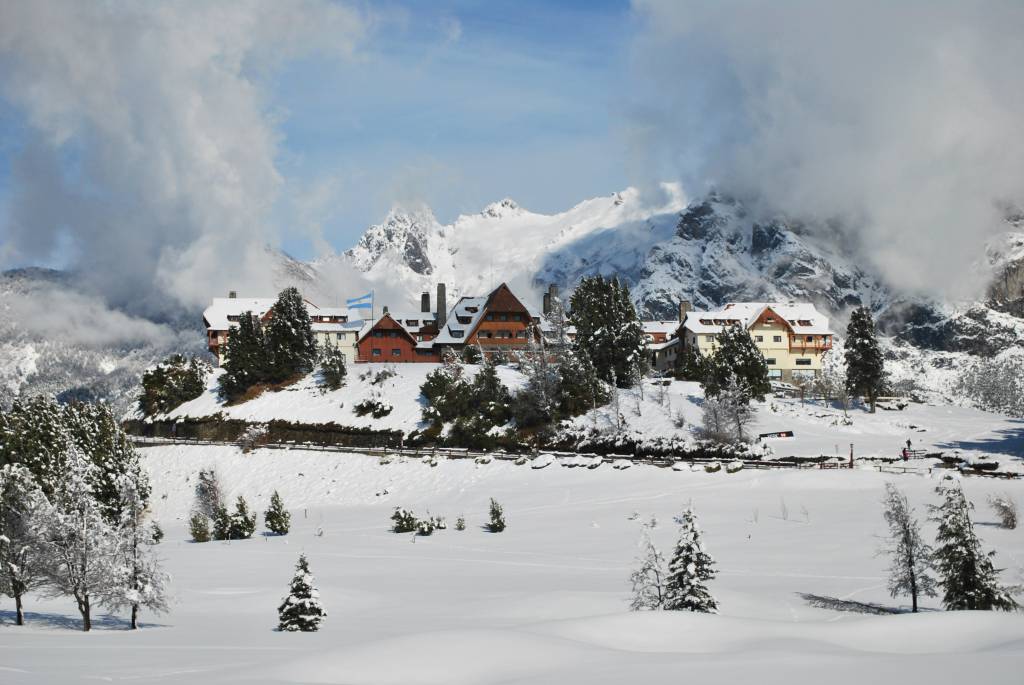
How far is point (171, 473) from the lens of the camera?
77.7 metres

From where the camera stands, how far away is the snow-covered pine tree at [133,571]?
25172 mm

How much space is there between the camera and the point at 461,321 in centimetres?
11056

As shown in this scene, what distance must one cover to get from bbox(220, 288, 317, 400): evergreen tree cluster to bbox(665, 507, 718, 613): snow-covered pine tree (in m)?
73.2

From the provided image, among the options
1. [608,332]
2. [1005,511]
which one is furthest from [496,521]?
[608,332]

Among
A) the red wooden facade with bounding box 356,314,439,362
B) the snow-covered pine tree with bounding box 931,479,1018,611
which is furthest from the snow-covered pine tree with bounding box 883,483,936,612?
the red wooden facade with bounding box 356,314,439,362

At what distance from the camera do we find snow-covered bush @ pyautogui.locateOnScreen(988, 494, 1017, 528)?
131 ft

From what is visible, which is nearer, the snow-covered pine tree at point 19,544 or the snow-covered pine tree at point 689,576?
the snow-covered pine tree at point 689,576

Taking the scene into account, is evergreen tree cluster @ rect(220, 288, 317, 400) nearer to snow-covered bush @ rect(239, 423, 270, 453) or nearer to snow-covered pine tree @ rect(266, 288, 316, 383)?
snow-covered pine tree @ rect(266, 288, 316, 383)

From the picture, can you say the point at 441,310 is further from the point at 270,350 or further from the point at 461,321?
the point at 270,350

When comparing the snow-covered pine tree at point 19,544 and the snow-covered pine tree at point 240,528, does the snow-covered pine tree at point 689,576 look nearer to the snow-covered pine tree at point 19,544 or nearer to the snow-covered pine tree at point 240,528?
the snow-covered pine tree at point 19,544

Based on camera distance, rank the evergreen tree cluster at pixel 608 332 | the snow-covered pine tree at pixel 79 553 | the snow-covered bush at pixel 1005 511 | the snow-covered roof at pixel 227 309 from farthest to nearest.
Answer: the snow-covered roof at pixel 227 309 < the evergreen tree cluster at pixel 608 332 < the snow-covered bush at pixel 1005 511 < the snow-covered pine tree at pixel 79 553

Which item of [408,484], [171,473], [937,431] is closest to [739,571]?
[408,484]

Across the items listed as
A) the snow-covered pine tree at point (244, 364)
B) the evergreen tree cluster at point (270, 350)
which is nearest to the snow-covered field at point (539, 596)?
the snow-covered pine tree at point (244, 364)

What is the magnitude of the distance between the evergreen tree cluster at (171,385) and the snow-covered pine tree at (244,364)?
551 centimetres
